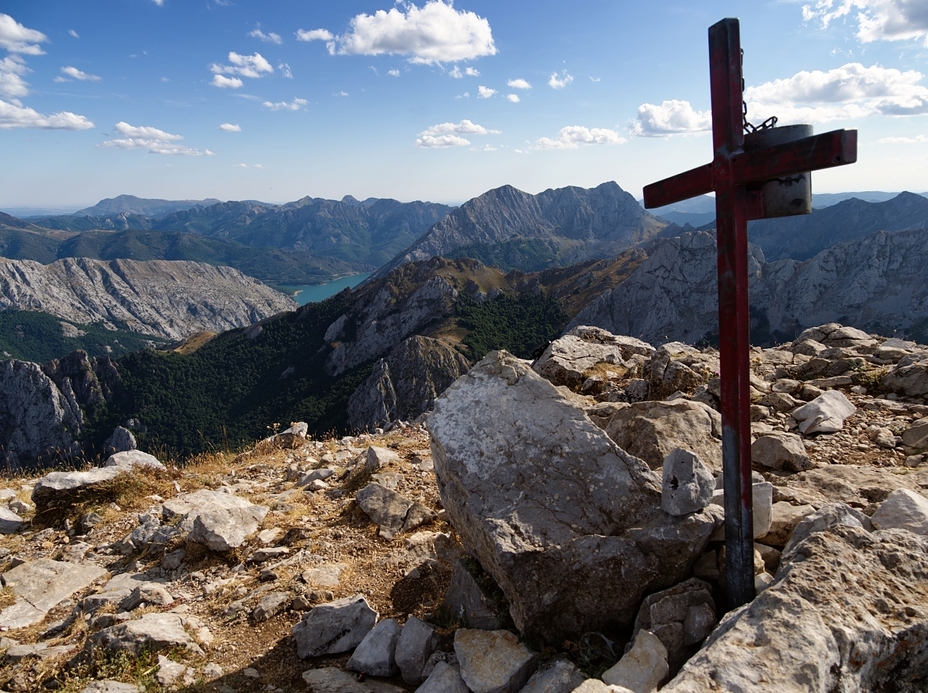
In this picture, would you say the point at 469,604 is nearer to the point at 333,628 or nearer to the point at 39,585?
the point at 333,628

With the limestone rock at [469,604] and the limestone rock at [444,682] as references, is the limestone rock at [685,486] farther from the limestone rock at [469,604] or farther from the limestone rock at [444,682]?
the limestone rock at [444,682]

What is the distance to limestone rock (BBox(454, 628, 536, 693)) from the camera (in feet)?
14.0

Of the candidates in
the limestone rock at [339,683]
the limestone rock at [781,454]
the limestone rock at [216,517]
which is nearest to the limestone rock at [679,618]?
the limestone rock at [339,683]

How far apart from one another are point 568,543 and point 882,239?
190m

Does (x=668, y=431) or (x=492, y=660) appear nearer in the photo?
(x=492, y=660)

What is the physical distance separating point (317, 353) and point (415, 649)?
15508 cm

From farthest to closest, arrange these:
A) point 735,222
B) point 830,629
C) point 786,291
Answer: point 786,291, point 735,222, point 830,629

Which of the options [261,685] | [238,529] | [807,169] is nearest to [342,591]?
[261,685]

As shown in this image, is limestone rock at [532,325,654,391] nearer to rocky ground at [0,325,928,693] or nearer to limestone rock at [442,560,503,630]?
rocky ground at [0,325,928,693]

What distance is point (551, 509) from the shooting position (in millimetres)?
5051

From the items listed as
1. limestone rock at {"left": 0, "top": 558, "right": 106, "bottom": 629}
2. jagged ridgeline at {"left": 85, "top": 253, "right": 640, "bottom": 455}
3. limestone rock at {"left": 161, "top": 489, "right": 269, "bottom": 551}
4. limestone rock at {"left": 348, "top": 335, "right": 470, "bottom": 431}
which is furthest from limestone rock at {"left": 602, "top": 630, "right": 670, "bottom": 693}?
jagged ridgeline at {"left": 85, "top": 253, "right": 640, "bottom": 455}

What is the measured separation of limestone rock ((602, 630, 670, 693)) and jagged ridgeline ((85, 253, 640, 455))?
109022mm

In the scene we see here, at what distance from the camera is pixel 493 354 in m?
6.45

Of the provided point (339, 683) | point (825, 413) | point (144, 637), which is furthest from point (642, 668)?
point (825, 413)
